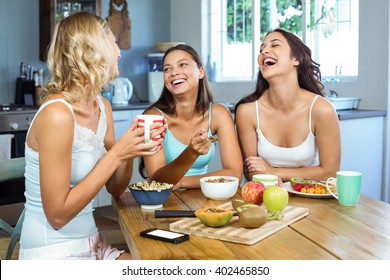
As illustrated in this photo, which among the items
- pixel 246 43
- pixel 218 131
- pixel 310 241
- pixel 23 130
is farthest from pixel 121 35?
pixel 310 241

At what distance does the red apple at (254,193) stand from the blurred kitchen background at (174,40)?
196cm

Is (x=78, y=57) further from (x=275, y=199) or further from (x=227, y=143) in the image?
(x=227, y=143)

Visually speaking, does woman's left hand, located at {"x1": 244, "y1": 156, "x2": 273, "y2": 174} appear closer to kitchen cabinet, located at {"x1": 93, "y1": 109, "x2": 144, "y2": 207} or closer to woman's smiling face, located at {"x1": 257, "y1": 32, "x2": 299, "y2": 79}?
woman's smiling face, located at {"x1": 257, "y1": 32, "x2": 299, "y2": 79}

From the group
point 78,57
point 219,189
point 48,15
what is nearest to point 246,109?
point 219,189

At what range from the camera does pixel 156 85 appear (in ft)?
16.5

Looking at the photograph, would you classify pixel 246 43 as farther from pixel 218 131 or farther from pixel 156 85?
pixel 218 131

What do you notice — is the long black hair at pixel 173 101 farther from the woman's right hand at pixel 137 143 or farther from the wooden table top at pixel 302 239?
the woman's right hand at pixel 137 143

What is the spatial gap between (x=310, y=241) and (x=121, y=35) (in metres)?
3.89

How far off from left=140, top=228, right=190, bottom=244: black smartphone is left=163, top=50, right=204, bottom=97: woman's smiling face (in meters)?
0.91

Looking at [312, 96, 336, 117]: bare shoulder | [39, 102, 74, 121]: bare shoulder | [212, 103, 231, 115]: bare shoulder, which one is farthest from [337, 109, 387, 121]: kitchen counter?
[39, 102, 74, 121]: bare shoulder

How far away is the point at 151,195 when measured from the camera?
1772 millimetres

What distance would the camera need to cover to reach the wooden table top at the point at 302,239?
1.35 m

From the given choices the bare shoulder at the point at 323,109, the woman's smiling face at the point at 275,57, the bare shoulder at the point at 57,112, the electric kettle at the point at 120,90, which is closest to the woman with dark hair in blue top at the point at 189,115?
the woman's smiling face at the point at 275,57

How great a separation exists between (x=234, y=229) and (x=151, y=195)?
1.21ft
